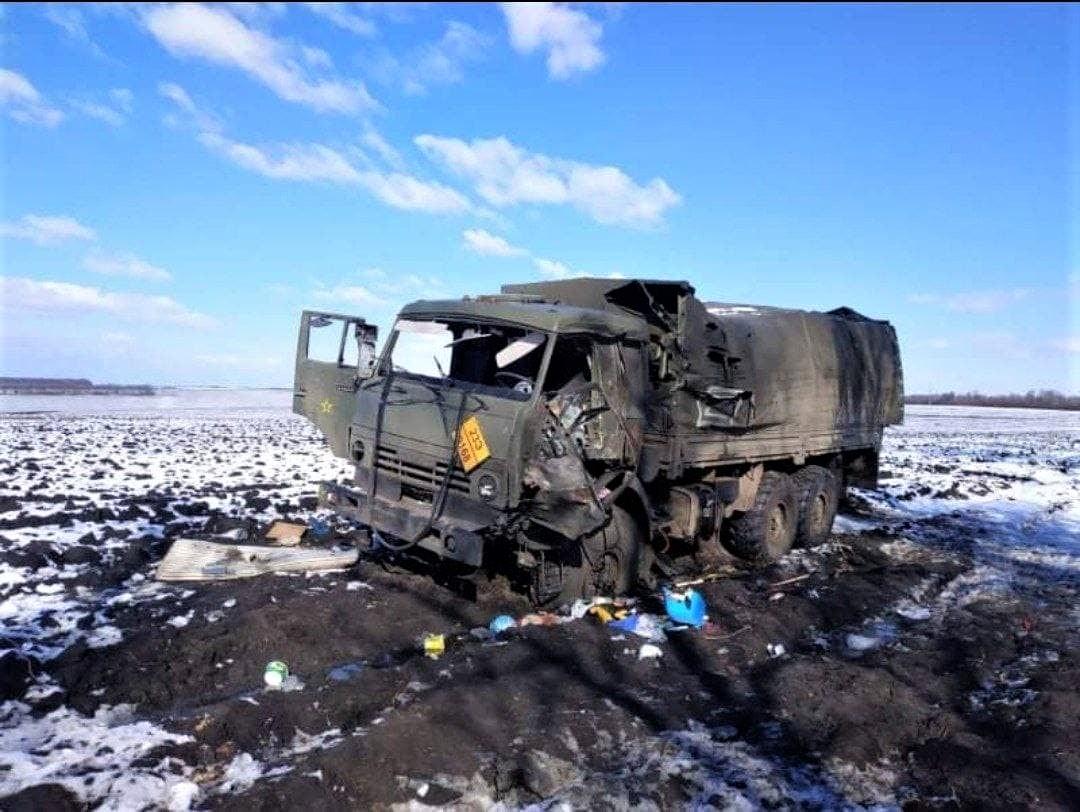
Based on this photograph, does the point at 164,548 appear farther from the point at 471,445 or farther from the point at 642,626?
the point at 642,626

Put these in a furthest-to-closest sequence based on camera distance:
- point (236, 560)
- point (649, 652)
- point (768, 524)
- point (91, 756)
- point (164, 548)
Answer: point (768, 524)
point (164, 548)
point (236, 560)
point (649, 652)
point (91, 756)

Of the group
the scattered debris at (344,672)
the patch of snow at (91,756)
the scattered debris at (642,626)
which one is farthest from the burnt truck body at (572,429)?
the patch of snow at (91,756)

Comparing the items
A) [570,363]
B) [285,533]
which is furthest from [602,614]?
[285,533]

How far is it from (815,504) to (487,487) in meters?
5.75

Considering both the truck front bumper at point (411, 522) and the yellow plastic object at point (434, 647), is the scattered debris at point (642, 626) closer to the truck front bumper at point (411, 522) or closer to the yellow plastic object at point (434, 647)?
the truck front bumper at point (411, 522)

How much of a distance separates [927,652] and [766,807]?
2.94 metres

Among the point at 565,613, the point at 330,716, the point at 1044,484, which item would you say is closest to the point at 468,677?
the point at 330,716

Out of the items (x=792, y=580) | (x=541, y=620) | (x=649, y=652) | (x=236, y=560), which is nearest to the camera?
(x=649, y=652)

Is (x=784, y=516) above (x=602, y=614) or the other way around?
above

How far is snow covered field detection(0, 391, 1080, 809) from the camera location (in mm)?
3654

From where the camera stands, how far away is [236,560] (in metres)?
7.00

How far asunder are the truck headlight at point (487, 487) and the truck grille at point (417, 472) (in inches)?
5.6

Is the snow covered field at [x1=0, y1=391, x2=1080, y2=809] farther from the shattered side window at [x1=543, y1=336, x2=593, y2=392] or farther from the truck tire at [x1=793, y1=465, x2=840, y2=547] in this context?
the shattered side window at [x1=543, y1=336, x2=593, y2=392]

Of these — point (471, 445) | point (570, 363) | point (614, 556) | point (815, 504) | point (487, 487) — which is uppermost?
point (570, 363)
